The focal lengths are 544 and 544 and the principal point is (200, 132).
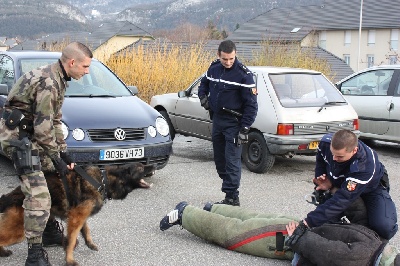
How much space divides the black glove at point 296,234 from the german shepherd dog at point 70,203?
145 centimetres

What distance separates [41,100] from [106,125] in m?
2.71

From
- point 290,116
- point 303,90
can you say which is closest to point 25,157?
point 290,116

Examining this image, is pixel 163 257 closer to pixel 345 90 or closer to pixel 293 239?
pixel 293 239

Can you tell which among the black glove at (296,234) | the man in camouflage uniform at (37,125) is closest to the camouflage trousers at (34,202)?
the man in camouflage uniform at (37,125)

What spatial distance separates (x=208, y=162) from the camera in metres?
9.02

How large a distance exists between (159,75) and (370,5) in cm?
5883

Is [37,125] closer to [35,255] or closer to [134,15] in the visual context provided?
[35,255]

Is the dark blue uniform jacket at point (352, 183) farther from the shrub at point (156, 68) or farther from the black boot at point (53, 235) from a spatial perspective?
the shrub at point (156, 68)

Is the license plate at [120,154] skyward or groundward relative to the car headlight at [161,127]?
groundward

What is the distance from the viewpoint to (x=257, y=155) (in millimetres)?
8242

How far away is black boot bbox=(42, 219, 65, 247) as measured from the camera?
15.9ft

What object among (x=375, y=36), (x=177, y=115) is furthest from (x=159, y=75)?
(x=375, y=36)

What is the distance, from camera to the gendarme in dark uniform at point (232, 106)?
6086mm

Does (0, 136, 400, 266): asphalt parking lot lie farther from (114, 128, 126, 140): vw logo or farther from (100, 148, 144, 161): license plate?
(114, 128, 126, 140): vw logo
